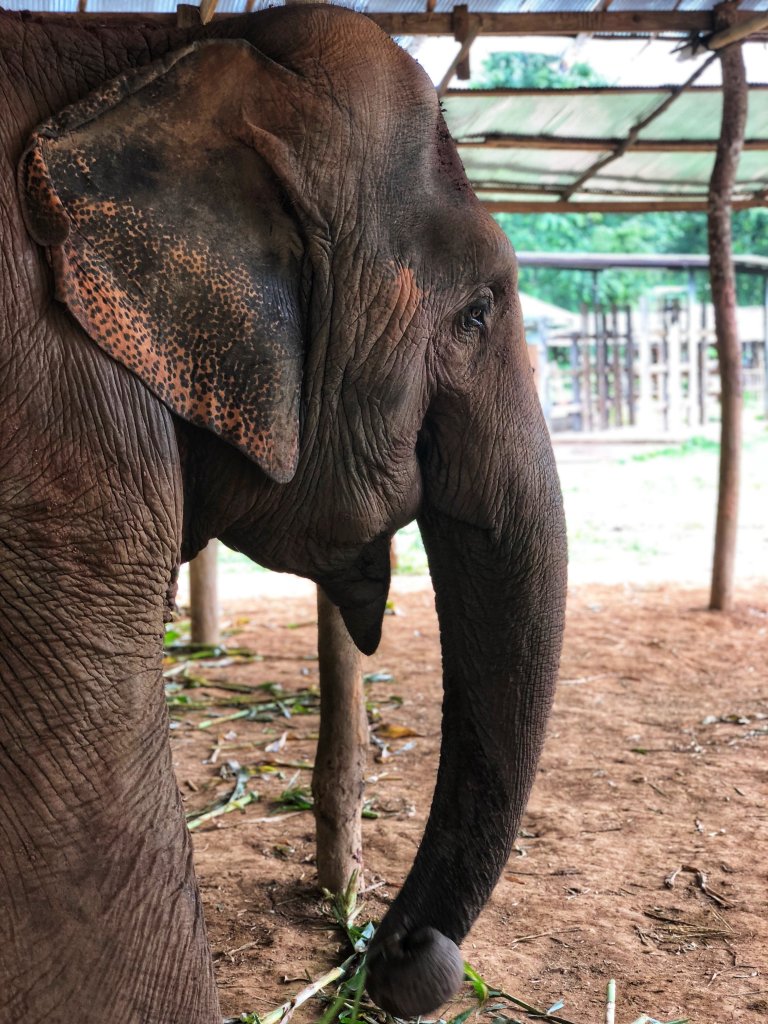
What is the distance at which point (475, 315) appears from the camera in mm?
2365

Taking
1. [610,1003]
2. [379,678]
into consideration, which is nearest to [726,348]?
[379,678]

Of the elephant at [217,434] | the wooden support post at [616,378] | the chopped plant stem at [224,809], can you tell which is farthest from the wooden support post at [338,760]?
the wooden support post at [616,378]

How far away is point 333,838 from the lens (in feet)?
12.1

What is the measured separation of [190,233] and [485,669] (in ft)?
3.67

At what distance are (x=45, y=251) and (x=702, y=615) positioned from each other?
708cm

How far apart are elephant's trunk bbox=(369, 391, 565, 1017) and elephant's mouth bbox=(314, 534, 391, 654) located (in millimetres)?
120

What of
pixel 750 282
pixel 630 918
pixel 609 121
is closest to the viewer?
pixel 630 918

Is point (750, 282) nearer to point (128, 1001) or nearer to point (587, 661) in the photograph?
point (587, 661)

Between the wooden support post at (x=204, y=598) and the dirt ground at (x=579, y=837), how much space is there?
0.36 m

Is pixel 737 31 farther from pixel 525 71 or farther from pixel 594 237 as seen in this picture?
pixel 594 237

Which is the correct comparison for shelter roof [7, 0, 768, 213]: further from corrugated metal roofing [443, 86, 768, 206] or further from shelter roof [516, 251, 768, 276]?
shelter roof [516, 251, 768, 276]

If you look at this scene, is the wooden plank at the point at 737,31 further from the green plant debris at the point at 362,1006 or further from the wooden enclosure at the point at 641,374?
the wooden enclosure at the point at 641,374

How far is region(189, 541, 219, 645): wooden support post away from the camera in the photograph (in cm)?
735

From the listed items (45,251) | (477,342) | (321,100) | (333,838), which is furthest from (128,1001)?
(333,838)
